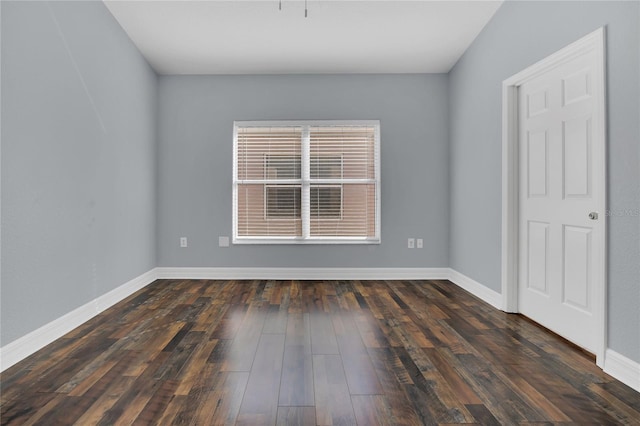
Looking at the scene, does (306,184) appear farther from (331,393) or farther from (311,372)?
(331,393)

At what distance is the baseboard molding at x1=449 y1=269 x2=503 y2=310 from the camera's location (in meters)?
3.37

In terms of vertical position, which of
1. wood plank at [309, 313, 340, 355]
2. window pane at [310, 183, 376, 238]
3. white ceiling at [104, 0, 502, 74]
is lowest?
wood plank at [309, 313, 340, 355]

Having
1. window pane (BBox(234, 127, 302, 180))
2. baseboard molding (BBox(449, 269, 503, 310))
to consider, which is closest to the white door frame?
baseboard molding (BBox(449, 269, 503, 310))

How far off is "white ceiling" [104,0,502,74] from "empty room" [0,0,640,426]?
29 millimetres

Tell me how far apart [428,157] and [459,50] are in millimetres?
1275

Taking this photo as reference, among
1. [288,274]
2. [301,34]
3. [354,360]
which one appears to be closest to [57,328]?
[354,360]

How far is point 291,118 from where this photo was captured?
4.62 m

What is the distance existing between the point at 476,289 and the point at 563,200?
1470mm

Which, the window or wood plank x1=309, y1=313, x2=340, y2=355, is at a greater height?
the window

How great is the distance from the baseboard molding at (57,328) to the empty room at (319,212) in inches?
0.7

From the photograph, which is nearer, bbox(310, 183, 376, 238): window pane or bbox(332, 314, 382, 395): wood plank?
bbox(332, 314, 382, 395): wood plank

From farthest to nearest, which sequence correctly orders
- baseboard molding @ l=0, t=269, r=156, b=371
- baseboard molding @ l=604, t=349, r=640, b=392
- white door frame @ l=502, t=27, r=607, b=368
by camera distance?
1. white door frame @ l=502, t=27, r=607, b=368
2. baseboard molding @ l=0, t=269, r=156, b=371
3. baseboard molding @ l=604, t=349, r=640, b=392

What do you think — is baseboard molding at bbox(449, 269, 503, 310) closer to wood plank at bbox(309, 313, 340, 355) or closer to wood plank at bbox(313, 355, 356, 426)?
wood plank at bbox(309, 313, 340, 355)

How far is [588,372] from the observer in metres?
2.07
